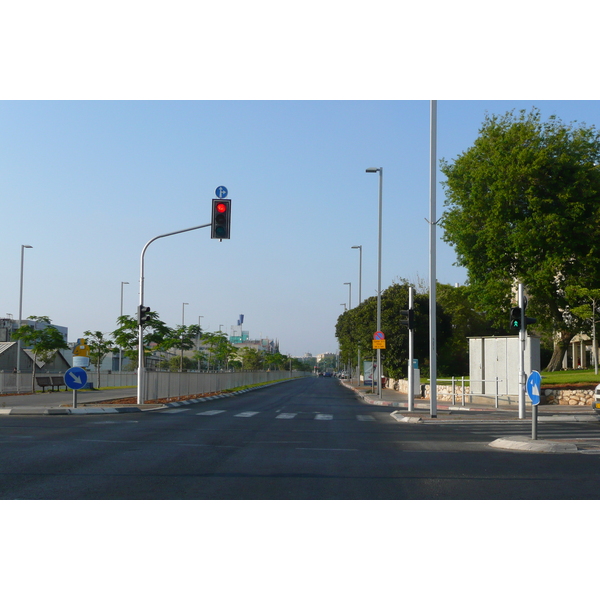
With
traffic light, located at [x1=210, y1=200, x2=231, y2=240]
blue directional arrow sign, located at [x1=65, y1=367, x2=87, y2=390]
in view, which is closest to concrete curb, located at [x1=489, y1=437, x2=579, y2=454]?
traffic light, located at [x1=210, y1=200, x2=231, y2=240]

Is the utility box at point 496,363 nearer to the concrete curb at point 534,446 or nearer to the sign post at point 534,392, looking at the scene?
the sign post at point 534,392

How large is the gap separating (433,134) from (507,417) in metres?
10.3

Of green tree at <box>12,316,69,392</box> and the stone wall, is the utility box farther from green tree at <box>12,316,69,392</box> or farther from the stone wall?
green tree at <box>12,316,69,392</box>

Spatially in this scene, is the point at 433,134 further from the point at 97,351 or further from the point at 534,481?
the point at 97,351

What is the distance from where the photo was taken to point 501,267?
37438 mm

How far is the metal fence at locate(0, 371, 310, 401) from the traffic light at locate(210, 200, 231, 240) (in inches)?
390

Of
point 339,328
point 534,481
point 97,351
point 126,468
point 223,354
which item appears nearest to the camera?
point 534,481

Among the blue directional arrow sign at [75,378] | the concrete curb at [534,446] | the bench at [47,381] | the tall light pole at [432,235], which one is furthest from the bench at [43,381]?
the concrete curb at [534,446]

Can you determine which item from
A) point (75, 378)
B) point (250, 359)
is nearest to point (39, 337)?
point (75, 378)

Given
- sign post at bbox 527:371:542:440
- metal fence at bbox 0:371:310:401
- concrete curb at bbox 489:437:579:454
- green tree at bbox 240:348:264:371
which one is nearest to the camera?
concrete curb at bbox 489:437:579:454

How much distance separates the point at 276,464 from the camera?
10.9 m

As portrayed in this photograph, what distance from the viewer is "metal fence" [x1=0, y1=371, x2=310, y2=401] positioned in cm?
3039

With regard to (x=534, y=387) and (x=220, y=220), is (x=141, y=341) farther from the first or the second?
(x=534, y=387)

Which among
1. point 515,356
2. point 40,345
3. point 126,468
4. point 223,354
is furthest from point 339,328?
point 126,468
